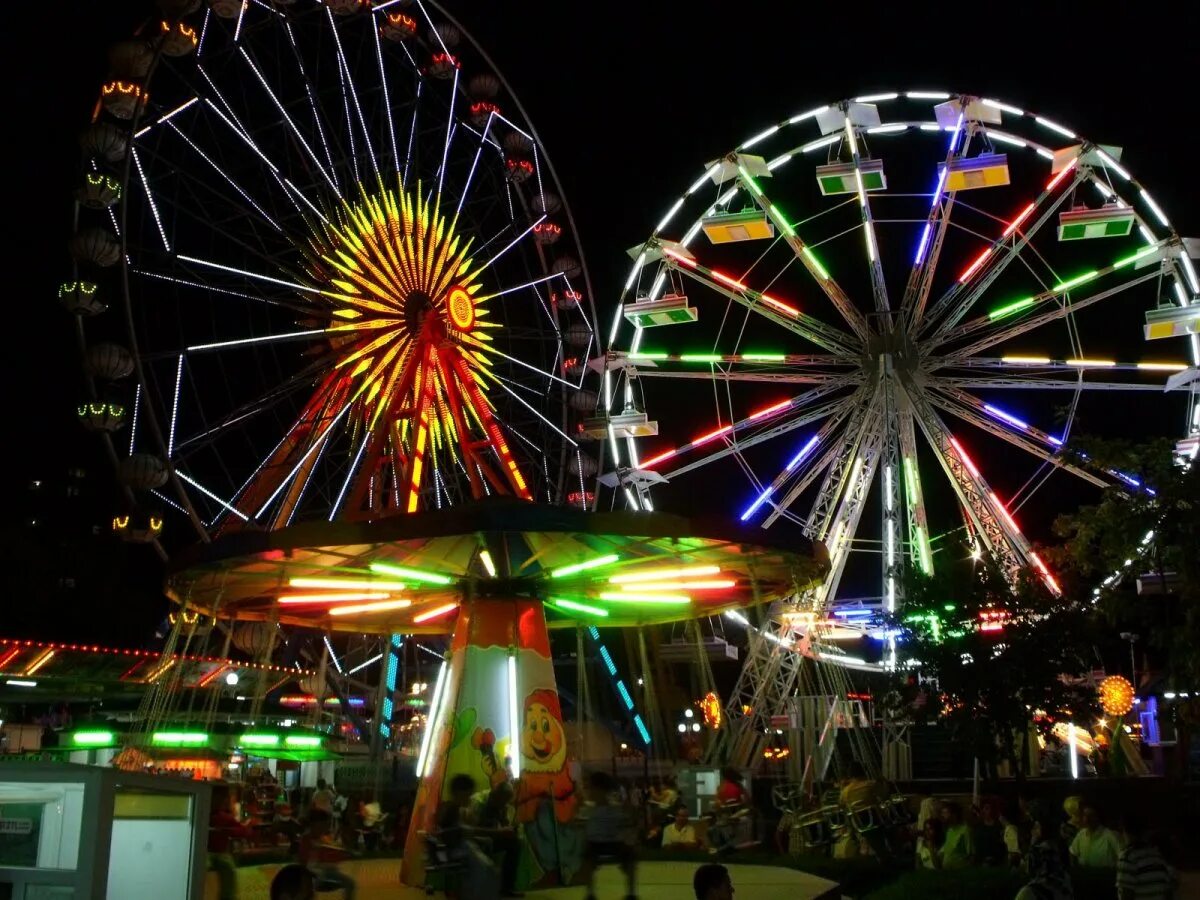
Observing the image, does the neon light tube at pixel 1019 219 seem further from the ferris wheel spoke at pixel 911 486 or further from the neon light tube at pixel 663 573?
the neon light tube at pixel 663 573

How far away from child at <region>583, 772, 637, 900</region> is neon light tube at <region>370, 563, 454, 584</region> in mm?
5699

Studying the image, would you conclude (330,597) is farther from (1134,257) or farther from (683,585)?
(1134,257)

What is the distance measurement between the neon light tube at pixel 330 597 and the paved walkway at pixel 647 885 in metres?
3.30

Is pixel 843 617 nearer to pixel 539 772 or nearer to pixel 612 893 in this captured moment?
pixel 539 772

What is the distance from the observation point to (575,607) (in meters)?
18.5

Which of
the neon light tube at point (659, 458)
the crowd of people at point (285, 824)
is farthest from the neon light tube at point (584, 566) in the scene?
the neon light tube at point (659, 458)

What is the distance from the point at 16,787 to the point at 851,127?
22970 mm

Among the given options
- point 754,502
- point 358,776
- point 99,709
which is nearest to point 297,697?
point 99,709

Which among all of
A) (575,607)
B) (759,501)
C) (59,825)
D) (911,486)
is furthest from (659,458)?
(59,825)

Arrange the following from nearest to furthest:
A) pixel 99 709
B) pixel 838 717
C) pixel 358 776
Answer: pixel 838 717, pixel 358 776, pixel 99 709

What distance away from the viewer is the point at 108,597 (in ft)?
151

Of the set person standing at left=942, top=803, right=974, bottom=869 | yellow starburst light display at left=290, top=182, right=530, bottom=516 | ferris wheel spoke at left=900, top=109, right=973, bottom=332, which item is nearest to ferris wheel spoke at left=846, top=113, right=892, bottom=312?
ferris wheel spoke at left=900, top=109, right=973, bottom=332

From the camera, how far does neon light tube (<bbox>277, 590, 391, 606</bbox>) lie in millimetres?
16734

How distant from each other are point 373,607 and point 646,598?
3.82 metres
